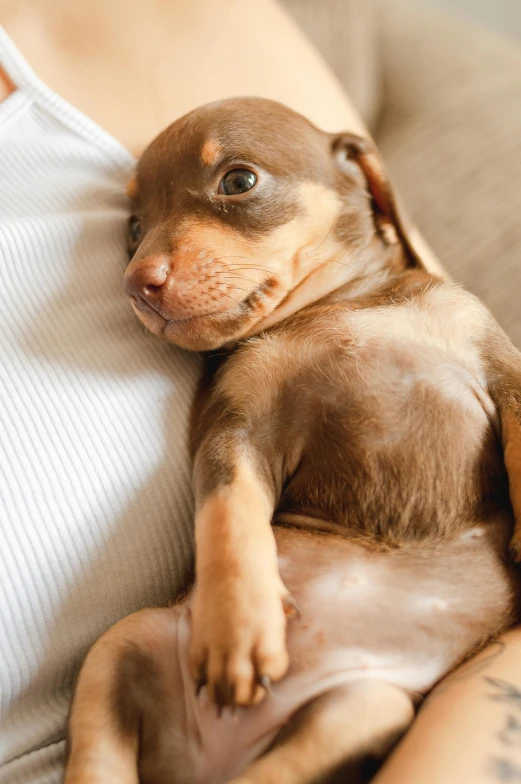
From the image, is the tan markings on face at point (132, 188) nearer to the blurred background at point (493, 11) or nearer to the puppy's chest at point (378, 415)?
the puppy's chest at point (378, 415)

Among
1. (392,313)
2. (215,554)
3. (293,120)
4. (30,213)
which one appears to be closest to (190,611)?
(215,554)

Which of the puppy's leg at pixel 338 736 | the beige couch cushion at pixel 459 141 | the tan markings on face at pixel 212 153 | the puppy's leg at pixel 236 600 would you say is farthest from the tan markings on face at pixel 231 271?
the puppy's leg at pixel 338 736

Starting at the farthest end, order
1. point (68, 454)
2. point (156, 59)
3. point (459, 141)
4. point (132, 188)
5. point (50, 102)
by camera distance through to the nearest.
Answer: point (459, 141) < point (156, 59) < point (50, 102) < point (132, 188) < point (68, 454)

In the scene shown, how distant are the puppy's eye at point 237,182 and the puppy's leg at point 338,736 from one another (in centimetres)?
104

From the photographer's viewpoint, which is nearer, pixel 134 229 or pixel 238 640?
pixel 238 640

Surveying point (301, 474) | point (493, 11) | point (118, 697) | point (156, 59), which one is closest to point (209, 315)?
point (301, 474)

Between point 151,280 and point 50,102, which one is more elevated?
point 50,102

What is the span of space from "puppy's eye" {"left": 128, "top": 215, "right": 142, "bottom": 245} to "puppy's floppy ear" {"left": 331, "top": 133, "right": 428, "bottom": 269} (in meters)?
0.53

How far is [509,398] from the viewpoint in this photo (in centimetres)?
136

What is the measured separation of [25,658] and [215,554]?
38 cm

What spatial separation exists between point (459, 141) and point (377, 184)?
75 cm

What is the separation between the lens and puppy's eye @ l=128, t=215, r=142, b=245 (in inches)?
67.2

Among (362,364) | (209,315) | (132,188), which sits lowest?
(362,364)

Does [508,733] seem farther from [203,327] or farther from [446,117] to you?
[446,117]
